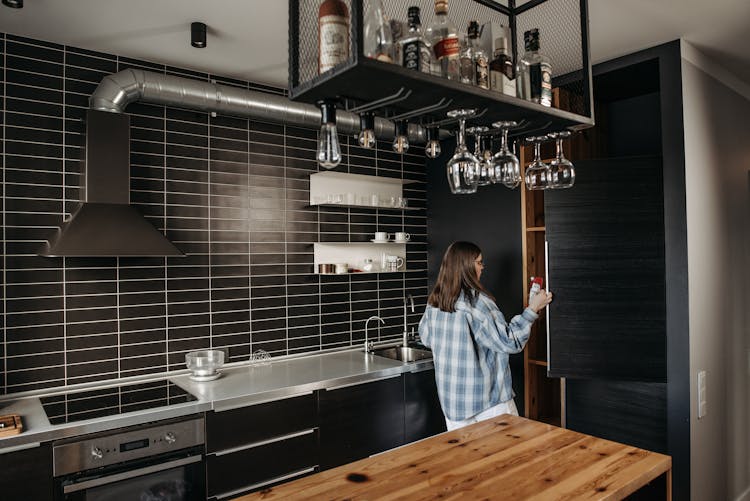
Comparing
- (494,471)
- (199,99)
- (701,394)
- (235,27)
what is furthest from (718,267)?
(199,99)

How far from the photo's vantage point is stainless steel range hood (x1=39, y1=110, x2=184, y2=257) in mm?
2541

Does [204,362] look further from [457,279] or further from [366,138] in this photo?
[366,138]

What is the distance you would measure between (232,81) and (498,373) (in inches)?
95.9

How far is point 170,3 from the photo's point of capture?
2393 mm

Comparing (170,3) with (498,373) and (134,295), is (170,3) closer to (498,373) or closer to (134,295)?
(134,295)

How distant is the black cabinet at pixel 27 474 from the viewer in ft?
6.87

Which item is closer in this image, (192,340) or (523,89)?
(523,89)

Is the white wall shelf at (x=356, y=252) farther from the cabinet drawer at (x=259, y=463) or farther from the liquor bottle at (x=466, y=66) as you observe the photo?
the liquor bottle at (x=466, y=66)

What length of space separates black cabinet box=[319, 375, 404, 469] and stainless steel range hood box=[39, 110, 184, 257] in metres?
1.24

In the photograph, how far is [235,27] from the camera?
8.71ft

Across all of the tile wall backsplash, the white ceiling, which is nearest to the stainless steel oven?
the tile wall backsplash

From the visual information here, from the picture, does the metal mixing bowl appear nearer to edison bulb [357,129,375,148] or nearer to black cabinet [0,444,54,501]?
black cabinet [0,444,54,501]

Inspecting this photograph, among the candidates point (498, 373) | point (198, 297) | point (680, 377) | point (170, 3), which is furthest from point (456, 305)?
point (170, 3)

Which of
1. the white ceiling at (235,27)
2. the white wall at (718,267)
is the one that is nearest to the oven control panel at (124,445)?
the white ceiling at (235,27)
